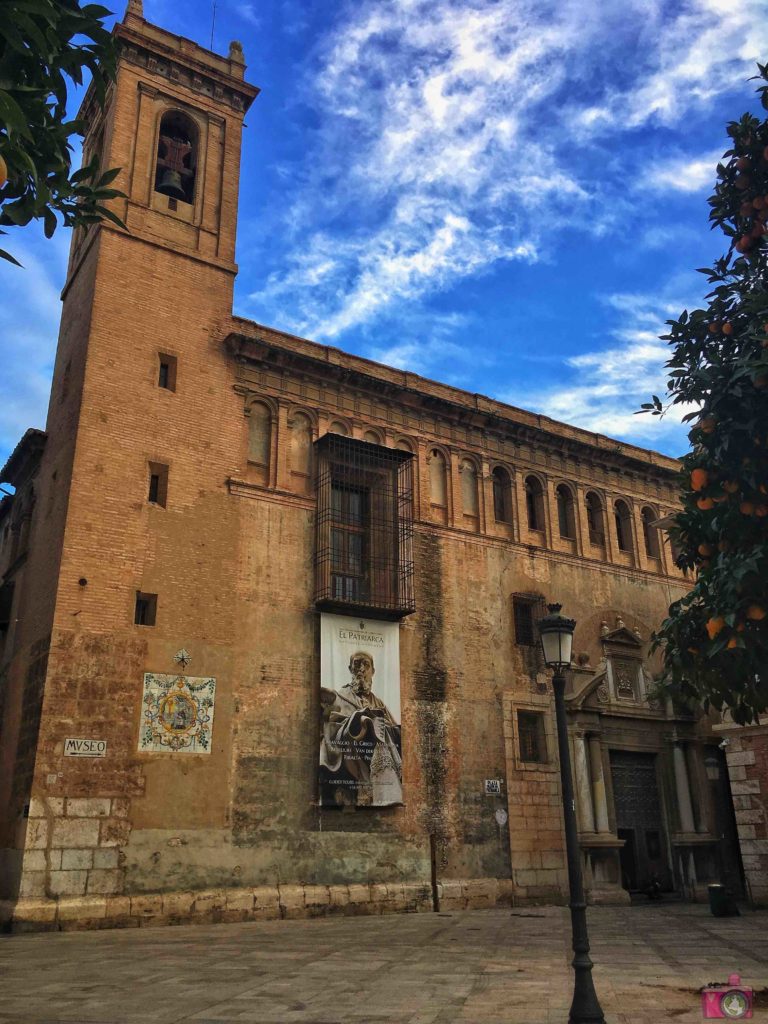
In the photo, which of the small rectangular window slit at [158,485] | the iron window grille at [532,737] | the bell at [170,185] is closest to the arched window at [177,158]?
the bell at [170,185]

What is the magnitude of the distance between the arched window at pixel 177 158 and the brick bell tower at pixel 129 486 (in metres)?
0.04

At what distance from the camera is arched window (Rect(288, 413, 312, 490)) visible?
67.1ft

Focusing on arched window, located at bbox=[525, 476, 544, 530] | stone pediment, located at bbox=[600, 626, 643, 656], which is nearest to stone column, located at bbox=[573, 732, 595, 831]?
stone pediment, located at bbox=[600, 626, 643, 656]

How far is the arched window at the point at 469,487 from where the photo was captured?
23.2 meters

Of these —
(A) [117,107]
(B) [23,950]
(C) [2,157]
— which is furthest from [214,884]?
(A) [117,107]

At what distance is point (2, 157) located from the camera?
460 centimetres

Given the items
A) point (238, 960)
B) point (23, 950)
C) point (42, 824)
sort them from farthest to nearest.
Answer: point (42, 824), point (23, 950), point (238, 960)

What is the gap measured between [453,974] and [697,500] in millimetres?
5884

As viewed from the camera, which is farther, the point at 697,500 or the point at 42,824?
the point at 42,824

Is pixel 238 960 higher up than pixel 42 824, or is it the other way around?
pixel 42 824

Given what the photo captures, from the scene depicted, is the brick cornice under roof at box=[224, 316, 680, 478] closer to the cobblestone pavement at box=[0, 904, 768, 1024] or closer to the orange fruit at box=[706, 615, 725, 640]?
the cobblestone pavement at box=[0, 904, 768, 1024]

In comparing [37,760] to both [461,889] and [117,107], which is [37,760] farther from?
[117,107]

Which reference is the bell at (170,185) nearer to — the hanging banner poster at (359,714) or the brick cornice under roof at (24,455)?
the brick cornice under roof at (24,455)

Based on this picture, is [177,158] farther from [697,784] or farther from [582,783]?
[697,784]
